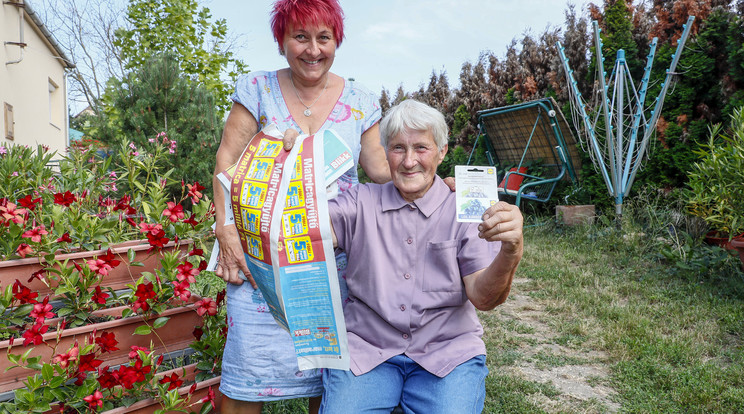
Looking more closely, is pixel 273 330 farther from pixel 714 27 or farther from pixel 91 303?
pixel 714 27

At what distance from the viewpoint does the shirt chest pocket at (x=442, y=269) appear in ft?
5.39

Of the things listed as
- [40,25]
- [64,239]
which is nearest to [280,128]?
[64,239]

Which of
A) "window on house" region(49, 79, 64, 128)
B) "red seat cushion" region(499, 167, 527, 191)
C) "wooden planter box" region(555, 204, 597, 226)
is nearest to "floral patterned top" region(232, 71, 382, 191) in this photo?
"wooden planter box" region(555, 204, 597, 226)

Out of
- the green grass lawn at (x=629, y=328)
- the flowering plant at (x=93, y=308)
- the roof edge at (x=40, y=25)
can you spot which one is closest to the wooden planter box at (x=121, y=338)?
the flowering plant at (x=93, y=308)

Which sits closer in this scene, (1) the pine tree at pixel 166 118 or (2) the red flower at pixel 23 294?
(2) the red flower at pixel 23 294

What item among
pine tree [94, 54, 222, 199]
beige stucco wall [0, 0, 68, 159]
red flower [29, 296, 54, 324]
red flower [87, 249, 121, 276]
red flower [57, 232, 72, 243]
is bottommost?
red flower [29, 296, 54, 324]

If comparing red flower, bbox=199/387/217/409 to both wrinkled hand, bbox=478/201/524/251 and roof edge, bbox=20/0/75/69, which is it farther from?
roof edge, bbox=20/0/75/69

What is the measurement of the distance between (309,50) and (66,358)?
130 cm

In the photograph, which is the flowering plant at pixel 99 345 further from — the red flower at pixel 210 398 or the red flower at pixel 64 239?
the red flower at pixel 64 239

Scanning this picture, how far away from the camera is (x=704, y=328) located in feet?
10.7

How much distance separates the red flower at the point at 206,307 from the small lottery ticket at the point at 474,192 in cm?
115

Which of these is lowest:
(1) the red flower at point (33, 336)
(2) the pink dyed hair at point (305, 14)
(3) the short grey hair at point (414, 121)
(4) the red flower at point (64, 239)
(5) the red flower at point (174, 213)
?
(1) the red flower at point (33, 336)

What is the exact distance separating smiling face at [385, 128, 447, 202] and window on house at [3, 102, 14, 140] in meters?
9.48

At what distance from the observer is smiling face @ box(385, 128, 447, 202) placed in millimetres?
1675
